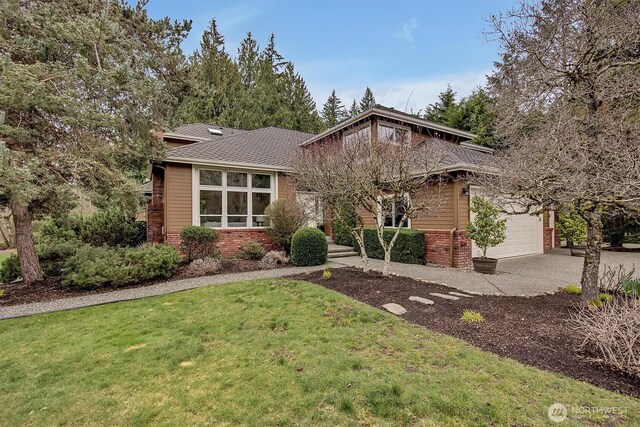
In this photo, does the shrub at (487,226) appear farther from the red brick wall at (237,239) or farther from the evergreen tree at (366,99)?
the evergreen tree at (366,99)

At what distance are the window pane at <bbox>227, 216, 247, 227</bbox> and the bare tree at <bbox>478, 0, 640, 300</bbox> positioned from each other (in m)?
8.28

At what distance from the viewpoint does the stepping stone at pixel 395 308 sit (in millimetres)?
4887

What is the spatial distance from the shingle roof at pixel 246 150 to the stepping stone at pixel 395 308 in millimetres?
7674

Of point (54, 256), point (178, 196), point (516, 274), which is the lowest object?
point (516, 274)

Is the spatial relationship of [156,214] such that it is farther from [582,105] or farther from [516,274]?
[582,105]

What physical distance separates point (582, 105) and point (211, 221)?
1044 centimetres

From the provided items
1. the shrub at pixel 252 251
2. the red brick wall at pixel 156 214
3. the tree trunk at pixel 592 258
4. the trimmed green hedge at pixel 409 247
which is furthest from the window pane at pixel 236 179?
the tree trunk at pixel 592 258

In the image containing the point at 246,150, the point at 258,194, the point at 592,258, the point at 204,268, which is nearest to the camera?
the point at 592,258

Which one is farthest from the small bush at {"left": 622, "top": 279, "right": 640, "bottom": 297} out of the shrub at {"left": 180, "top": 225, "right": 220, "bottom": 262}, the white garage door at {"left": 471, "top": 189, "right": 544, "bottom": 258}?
the shrub at {"left": 180, "top": 225, "right": 220, "bottom": 262}

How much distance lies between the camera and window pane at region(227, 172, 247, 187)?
36.2 feet

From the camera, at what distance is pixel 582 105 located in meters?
5.65

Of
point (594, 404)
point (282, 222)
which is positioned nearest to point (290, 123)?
point (282, 222)

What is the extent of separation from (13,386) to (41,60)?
23.1 ft

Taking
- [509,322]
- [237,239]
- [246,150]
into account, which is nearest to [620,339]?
[509,322]
